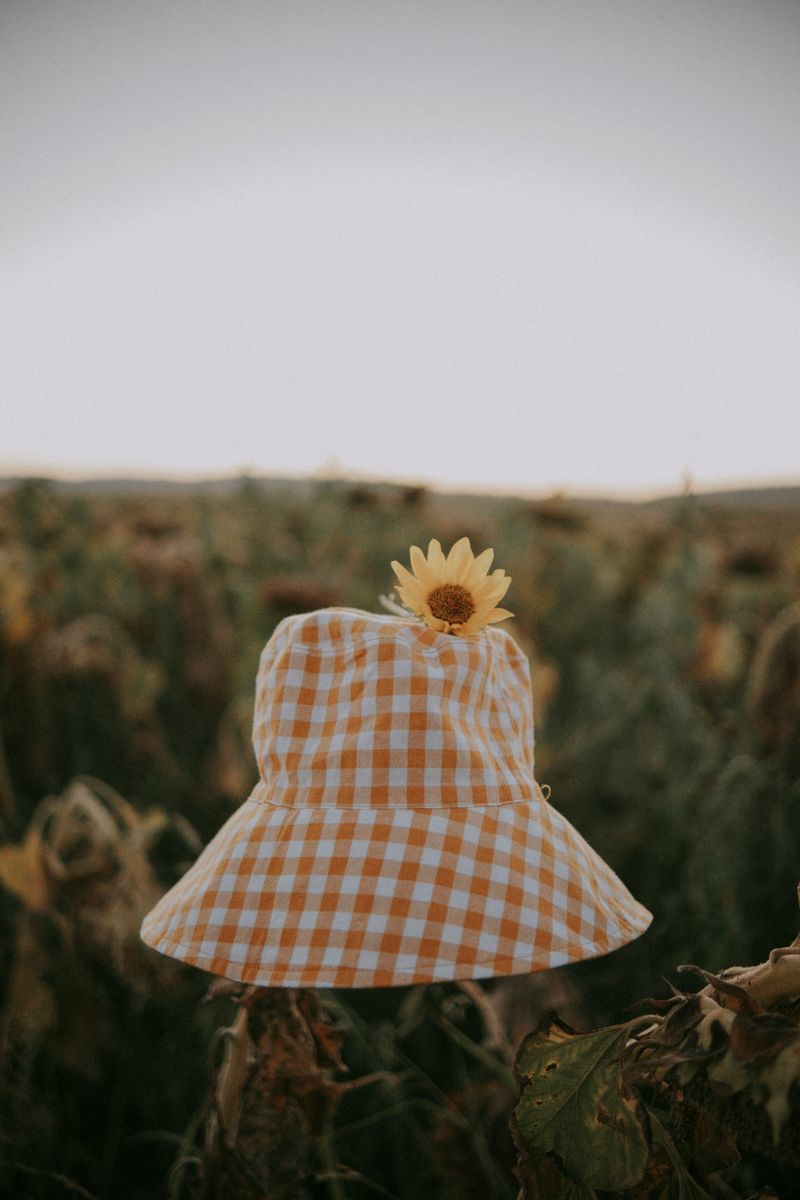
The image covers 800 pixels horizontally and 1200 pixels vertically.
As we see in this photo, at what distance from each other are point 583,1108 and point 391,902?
180 millimetres

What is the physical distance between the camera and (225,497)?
12.3ft

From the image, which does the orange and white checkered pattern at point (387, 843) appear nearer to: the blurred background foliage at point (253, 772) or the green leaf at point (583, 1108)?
the green leaf at point (583, 1108)

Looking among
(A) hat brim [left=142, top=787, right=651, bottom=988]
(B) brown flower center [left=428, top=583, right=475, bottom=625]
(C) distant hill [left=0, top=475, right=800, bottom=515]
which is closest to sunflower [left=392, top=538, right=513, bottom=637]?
(B) brown flower center [left=428, top=583, right=475, bottom=625]

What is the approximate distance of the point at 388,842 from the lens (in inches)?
27.2

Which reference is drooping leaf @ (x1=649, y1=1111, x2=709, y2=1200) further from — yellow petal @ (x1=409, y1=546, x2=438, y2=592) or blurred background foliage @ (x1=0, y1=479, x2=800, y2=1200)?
yellow petal @ (x1=409, y1=546, x2=438, y2=592)

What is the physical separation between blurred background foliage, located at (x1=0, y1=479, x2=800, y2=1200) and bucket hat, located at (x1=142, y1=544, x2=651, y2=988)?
311mm

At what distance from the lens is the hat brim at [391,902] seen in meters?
0.63

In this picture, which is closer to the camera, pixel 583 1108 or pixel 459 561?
pixel 583 1108

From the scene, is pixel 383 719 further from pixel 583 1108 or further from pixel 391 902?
pixel 583 1108

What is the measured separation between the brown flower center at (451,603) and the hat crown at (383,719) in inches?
1.0

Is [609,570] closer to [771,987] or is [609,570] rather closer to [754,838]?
[754,838]

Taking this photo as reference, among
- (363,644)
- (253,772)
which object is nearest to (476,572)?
(363,644)

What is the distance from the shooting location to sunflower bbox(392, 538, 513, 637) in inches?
31.5

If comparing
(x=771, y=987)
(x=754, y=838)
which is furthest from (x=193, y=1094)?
(x=771, y=987)
